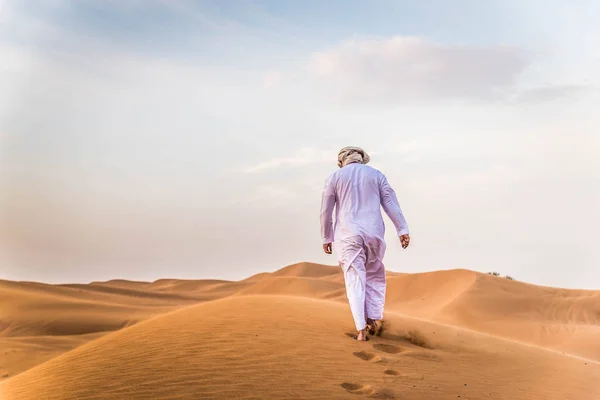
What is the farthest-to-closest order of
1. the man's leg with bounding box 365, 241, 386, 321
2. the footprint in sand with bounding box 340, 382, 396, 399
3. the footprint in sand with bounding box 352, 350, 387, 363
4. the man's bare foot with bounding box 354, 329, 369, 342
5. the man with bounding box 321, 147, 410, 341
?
the man's leg with bounding box 365, 241, 386, 321, the man with bounding box 321, 147, 410, 341, the man's bare foot with bounding box 354, 329, 369, 342, the footprint in sand with bounding box 352, 350, 387, 363, the footprint in sand with bounding box 340, 382, 396, 399

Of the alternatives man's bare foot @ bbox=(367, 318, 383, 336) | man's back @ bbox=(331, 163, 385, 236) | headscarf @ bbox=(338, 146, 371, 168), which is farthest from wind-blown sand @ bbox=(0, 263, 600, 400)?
headscarf @ bbox=(338, 146, 371, 168)

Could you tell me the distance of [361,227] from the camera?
8984mm

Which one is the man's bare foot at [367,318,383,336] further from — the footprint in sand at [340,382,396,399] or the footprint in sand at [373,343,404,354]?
the footprint in sand at [340,382,396,399]

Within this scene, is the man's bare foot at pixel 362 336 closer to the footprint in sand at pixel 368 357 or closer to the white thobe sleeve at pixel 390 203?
the footprint in sand at pixel 368 357

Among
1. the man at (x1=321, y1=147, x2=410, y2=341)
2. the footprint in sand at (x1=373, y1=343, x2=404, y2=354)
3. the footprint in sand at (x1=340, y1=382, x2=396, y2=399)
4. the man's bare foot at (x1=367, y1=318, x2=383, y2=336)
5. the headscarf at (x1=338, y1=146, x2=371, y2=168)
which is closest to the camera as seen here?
the footprint in sand at (x1=340, y1=382, x2=396, y2=399)

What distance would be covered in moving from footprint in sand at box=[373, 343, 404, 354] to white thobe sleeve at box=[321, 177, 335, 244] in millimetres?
1580

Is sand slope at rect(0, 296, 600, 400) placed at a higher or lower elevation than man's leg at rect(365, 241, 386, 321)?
lower

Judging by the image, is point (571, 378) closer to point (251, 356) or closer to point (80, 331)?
point (251, 356)

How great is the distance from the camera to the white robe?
29.0ft

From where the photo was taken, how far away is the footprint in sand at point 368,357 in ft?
25.5

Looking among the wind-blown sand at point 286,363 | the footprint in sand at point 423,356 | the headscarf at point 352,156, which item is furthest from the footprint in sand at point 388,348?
the headscarf at point 352,156

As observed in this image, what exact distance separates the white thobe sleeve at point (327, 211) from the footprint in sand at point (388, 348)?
158 cm

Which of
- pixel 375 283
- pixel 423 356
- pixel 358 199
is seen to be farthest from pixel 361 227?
pixel 423 356

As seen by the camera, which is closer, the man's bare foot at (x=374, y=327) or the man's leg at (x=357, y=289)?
the man's leg at (x=357, y=289)
